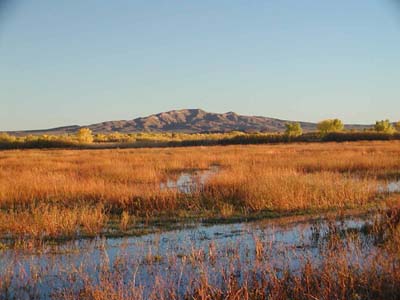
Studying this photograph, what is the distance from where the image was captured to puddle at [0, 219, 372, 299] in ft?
21.5

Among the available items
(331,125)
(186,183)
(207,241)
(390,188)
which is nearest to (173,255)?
(207,241)

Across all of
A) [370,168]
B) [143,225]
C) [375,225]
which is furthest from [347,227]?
[370,168]

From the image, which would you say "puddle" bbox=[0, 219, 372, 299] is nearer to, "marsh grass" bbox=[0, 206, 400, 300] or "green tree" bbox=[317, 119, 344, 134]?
"marsh grass" bbox=[0, 206, 400, 300]

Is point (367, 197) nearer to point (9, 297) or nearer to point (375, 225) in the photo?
point (375, 225)

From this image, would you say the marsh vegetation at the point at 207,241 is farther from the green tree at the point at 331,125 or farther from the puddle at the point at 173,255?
the green tree at the point at 331,125

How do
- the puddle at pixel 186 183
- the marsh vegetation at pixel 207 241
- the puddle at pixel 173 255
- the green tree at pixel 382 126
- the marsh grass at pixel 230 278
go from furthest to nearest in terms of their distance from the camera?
the green tree at pixel 382 126 → the puddle at pixel 186 183 → the puddle at pixel 173 255 → the marsh vegetation at pixel 207 241 → the marsh grass at pixel 230 278

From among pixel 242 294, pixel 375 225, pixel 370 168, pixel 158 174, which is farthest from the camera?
pixel 370 168

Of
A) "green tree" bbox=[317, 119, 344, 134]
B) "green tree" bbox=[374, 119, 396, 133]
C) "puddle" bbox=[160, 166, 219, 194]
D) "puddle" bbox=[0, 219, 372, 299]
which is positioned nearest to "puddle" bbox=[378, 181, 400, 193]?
"puddle" bbox=[0, 219, 372, 299]

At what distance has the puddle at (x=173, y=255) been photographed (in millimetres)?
6559

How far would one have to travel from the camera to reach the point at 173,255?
7363 mm

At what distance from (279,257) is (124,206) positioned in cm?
629

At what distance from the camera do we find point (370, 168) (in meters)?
21.9

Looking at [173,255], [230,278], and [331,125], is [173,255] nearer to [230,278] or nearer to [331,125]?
[230,278]

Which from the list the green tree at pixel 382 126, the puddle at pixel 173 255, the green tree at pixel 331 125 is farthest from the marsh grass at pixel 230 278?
the green tree at pixel 331 125
